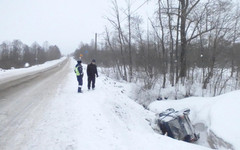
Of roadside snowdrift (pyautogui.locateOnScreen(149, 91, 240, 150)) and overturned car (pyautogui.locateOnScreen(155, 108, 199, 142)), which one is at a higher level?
roadside snowdrift (pyautogui.locateOnScreen(149, 91, 240, 150))

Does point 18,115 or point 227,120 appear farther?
point 227,120

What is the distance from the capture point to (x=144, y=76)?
16391 mm

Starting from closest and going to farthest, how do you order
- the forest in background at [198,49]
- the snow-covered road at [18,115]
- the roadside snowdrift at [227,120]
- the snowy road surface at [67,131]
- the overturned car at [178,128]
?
1. the snowy road surface at [67,131]
2. the snow-covered road at [18,115]
3. the roadside snowdrift at [227,120]
4. the overturned car at [178,128]
5. the forest in background at [198,49]

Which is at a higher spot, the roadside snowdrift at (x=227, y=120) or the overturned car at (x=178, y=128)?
the roadside snowdrift at (x=227, y=120)

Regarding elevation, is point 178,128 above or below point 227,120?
below

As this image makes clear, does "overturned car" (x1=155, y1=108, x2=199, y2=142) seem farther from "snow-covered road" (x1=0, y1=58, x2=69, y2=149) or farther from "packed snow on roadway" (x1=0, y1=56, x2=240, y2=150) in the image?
"snow-covered road" (x1=0, y1=58, x2=69, y2=149)

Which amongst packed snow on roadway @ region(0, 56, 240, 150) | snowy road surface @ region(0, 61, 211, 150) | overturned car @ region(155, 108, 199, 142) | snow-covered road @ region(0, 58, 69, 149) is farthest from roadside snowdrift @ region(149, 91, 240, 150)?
snow-covered road @ region(0, 58, 69, 149)

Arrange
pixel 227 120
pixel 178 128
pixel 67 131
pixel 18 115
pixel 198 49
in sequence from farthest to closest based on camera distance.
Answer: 1. pixel 198 49
2. pixel 178 128
3. pixel 227 120
4. pixel 18 115
5. pixel 67 131

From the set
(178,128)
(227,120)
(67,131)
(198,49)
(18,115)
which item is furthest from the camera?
(198,49)

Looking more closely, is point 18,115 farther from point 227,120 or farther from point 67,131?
point 227,120

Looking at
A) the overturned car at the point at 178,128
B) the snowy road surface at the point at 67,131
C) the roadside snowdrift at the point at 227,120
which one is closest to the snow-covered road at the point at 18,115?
the snowy road surface at the point at 67,131

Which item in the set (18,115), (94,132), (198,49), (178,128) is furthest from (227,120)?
(198,49)

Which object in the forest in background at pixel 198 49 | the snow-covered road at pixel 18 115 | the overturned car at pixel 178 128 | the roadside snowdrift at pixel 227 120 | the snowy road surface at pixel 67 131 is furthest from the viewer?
the forest in background at pixel 198 49

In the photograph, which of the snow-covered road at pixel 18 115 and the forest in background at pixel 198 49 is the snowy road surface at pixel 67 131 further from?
the forest in background at pixel 198 49
